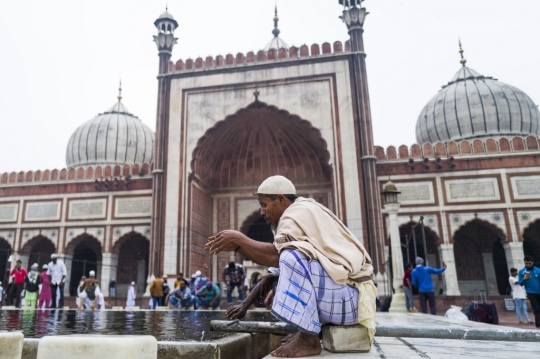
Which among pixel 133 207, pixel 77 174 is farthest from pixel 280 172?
pixel 77 174

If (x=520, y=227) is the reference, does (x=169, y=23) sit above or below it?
above

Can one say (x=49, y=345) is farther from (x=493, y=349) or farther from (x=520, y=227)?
(x=520, y=227)

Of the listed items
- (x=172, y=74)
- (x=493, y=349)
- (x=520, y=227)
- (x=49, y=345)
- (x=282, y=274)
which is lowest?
(x=493, y=349)

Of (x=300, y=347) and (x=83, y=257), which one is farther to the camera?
(x=83, y=257)

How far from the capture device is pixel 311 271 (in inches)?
56.2

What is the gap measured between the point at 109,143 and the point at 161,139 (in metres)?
5.55

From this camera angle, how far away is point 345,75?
35.1 ft

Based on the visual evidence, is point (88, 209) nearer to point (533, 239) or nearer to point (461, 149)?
point (461, 149)

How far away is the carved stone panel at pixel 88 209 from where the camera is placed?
1162cm

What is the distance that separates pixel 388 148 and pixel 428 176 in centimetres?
123

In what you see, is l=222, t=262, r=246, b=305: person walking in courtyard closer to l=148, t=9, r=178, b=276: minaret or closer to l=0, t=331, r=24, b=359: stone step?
l=148, t=9, r=178, b=276: minaret

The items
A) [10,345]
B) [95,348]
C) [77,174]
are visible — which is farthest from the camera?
[77,174]

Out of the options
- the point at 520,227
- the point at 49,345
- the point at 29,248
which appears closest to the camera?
the point at 49,345

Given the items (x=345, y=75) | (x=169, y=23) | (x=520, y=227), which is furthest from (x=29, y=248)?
(x=520, y=227)
